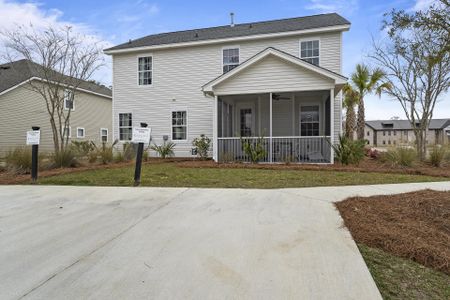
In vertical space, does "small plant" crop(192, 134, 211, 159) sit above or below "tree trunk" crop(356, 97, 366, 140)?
below

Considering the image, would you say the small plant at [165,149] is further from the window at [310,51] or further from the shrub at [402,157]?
the shrub at [402,157]

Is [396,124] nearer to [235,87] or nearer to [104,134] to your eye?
[104,134]

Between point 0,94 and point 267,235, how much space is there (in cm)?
2008

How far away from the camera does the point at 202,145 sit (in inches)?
523

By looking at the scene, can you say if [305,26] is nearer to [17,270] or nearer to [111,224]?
[111,224]

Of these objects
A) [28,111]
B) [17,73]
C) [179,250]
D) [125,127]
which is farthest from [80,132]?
[179,250]

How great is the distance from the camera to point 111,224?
3.92m

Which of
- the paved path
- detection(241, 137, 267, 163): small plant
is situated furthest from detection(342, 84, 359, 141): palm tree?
the paved path

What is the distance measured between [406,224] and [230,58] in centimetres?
1243

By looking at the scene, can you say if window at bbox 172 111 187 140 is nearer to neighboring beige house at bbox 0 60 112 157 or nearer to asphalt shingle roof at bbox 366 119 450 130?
neighboring beige house at bbox 0 60 112 157

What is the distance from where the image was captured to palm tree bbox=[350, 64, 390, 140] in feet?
49.5

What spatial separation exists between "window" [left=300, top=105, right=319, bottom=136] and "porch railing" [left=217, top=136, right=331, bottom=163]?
98.6 inches

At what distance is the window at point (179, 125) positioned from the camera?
585 inches

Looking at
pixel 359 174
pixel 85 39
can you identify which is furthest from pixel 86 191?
pixel 85 39
